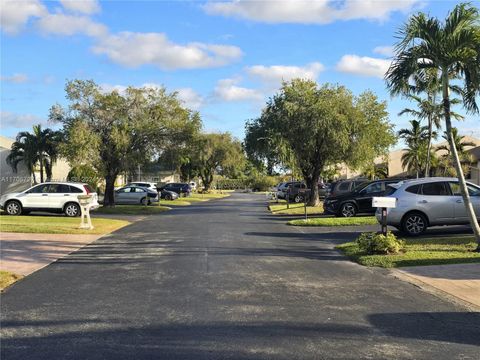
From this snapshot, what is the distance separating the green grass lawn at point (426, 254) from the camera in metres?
11.0

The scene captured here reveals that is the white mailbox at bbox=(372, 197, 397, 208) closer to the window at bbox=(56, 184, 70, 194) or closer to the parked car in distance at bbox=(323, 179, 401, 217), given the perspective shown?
the parked car in distance at bbox=(323, 179, 401, 217)

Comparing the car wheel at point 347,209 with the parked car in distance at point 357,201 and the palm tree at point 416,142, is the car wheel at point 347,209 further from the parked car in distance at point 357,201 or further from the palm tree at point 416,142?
the palm tree at point 416,142

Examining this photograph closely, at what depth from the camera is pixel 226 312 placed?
6.95m

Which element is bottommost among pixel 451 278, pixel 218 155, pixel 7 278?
pixel 451 278

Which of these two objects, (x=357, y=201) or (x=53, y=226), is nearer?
(x=53, y=226)

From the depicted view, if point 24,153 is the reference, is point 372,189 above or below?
below

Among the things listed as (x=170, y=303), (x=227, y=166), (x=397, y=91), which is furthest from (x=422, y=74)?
(x=227, y=166)

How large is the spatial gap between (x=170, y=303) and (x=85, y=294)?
5.18 feet

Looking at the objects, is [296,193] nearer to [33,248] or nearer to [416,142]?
[416,142]

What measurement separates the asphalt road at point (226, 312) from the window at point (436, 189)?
200 inches

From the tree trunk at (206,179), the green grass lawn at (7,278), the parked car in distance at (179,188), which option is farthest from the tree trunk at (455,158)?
the tree trunk at (206,179)

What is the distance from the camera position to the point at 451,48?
1206 centimetres

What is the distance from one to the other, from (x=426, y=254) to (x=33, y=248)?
975cm

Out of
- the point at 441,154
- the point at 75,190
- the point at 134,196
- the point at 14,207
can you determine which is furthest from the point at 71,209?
the point at 441,154
